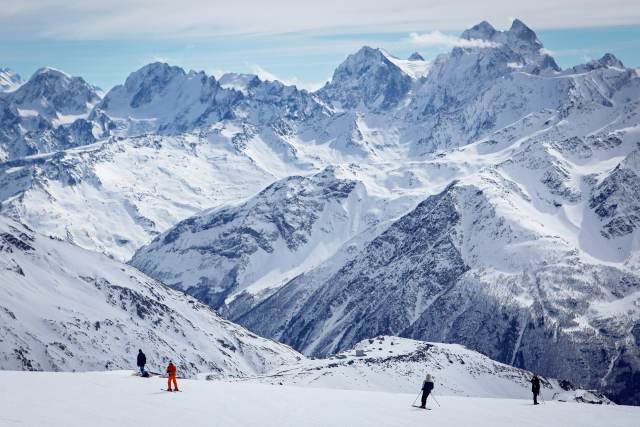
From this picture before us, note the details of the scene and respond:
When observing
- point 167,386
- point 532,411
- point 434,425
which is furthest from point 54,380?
point 532,411

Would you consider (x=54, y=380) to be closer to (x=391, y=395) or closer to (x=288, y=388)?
(x=288, y=388)

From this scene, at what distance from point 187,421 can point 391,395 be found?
33.7m

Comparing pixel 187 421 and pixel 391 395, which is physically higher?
pixel 187 421

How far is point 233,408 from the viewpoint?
6956 cm

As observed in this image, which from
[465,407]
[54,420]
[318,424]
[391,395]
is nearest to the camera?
[54,420]

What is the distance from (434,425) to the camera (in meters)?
67.4

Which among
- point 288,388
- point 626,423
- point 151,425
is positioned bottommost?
point 288,388

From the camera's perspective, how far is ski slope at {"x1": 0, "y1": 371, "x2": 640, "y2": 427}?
205 feet

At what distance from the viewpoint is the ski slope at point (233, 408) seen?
62.5 m

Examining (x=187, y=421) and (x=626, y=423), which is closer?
(x=187, y=421)

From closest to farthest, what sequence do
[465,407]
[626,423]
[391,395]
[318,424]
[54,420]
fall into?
1. [54,420]
2. [318,424]
3. [626,423]
4. [465,407]
5. [391,395]

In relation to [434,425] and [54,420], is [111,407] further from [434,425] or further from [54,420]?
[434,425]

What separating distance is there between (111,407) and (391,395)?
35493 millimetres

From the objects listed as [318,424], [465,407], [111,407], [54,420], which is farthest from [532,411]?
[54,420]
